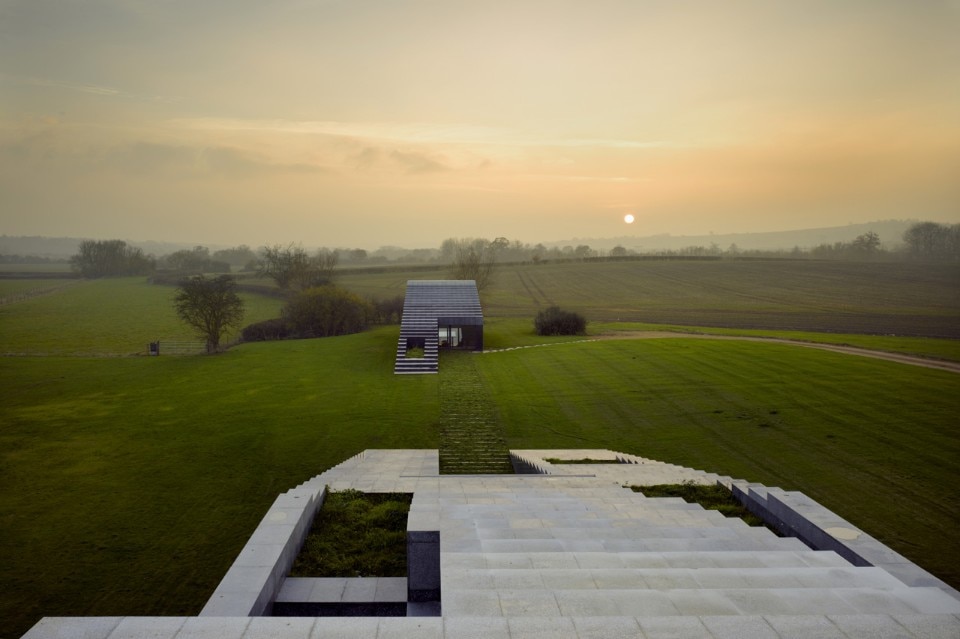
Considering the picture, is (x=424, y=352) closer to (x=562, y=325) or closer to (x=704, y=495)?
(x=562, y=325)

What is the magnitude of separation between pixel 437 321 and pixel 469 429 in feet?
58.2

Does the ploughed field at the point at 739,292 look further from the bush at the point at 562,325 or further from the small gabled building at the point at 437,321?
the small gabled building at the point at 437,321

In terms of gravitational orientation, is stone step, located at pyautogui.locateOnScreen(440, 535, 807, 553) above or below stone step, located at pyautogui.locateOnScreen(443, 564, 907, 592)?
below

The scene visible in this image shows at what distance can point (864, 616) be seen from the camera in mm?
6277

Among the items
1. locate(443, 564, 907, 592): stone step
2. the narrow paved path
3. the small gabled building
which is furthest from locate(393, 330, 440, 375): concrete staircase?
locate(443, 564, 907, 592): stone step

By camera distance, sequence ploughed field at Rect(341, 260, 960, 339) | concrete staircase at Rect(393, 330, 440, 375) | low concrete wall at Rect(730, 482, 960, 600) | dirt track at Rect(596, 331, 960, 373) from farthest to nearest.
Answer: ploughed field at Rect(341, 260, 960, 339), concrete staircase at Rect(393, 330, 440, 375), dirt track at Rect(596, 331, 960, 373), low concrete wall at Rect(730, 482, 960, 600)

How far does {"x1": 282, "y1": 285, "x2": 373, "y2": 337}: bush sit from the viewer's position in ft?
173

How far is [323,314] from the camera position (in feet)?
173

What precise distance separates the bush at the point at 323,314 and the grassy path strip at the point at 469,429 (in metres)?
20.4

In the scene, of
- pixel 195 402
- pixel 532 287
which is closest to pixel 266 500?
pixel 195 402

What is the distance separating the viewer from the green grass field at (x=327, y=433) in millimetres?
13891

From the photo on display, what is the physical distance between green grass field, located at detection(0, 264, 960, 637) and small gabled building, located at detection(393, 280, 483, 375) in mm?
2288

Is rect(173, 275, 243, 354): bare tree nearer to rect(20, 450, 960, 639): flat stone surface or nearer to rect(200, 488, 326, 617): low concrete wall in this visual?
rect(20, 450, 960, 639): flat stone surface

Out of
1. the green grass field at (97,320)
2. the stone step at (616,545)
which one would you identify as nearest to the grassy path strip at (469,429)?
the stone step at (616,545)
